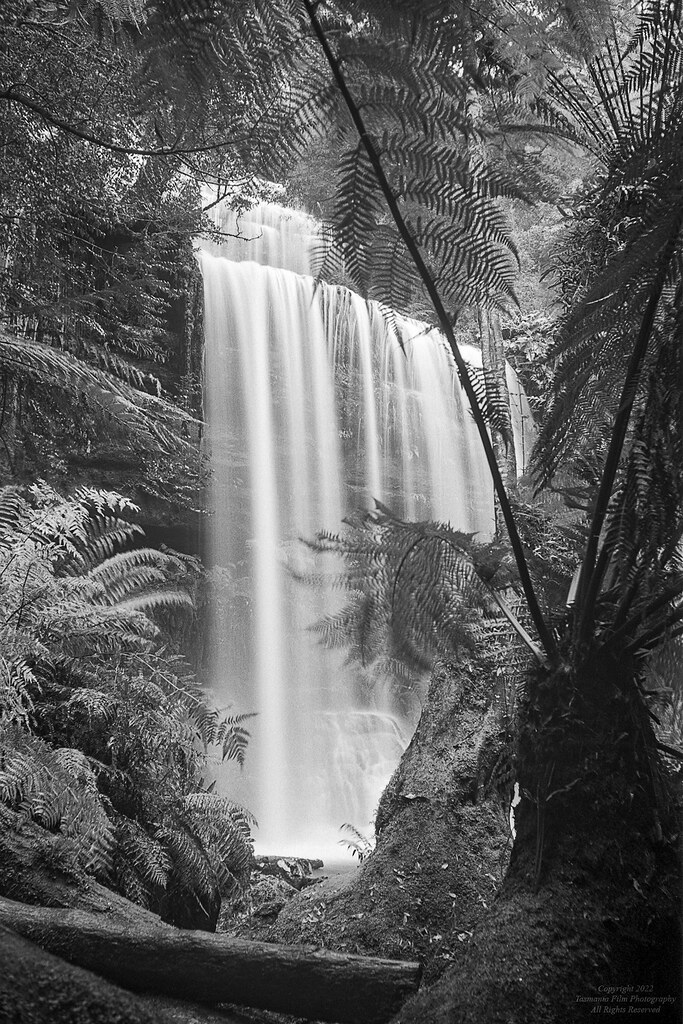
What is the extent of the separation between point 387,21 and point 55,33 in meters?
1.35

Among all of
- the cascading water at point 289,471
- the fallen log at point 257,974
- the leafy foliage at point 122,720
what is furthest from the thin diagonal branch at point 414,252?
the cascading water at point 289,471

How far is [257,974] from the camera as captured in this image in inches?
42.8

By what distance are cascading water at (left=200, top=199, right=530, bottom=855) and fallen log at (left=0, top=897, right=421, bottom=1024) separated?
588 cm

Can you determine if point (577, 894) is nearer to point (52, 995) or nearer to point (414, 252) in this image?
point (52, 995)

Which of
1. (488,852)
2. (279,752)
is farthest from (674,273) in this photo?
(279,752)

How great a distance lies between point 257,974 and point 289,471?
23.2 feet

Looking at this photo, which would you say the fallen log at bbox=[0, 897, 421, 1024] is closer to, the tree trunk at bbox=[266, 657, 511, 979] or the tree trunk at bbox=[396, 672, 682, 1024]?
the tree trunk at bbox=[396, 672, 682, 1024]

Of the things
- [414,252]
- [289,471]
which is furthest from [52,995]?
[289,471]

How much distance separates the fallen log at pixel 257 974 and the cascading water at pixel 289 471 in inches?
231

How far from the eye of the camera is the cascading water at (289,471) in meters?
7.18

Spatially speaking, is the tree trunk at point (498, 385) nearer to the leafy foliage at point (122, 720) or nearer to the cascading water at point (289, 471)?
the leafy foliage at point (122, 720)

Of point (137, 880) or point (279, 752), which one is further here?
point (279, 752)

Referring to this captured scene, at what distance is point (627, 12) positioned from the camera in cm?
111

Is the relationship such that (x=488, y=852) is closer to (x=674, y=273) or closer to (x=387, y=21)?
(x=674, y=273)
